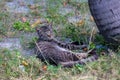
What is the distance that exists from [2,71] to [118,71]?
4.26 feet

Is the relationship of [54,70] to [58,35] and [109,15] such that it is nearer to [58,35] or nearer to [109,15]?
[109,15]

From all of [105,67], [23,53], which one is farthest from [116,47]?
[23,53]

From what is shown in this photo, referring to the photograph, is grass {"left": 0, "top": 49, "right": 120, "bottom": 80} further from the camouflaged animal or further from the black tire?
the black tire

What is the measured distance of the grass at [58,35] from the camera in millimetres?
4359

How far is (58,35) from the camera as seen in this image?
566 cm

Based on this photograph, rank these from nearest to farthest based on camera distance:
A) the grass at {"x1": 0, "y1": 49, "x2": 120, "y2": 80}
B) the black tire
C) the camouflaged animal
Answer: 1. the grass at {"x1": 0, "y1": 49, "x2": 120, "y2": 80}
2. the camouflaged animal
3. the black tire

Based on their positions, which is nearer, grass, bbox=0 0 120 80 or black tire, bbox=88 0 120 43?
grass, bbox=0 0 120 80

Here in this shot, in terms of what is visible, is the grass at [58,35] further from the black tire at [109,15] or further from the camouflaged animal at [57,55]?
the black tire at [109,15]

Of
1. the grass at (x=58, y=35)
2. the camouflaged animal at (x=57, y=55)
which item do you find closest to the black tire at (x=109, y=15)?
the grass at (x=58, y=35)

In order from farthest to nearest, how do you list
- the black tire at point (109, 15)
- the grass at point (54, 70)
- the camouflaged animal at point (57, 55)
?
the black tire at point (109, 15)
the camouflaged animal at point (57, 55)
the grass at point (54, 70)

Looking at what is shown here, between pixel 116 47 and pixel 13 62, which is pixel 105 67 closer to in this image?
pixel 116 47

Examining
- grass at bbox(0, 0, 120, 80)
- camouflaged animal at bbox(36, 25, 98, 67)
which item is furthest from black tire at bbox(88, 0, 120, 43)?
camouflaged animal at bbox(36, 25, 98, 67)

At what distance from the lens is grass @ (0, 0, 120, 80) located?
14.3 feet

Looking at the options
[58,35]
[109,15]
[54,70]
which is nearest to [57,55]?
[54,70]
